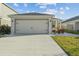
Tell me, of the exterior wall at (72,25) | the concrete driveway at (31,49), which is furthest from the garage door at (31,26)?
the concrete driveway at (31,49)

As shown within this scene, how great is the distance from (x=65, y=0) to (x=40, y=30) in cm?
1331

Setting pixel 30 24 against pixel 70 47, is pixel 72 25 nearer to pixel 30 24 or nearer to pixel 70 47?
pixel 30 24

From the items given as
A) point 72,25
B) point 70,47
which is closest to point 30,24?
point 72,25

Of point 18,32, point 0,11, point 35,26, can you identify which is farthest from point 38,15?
point 0,11

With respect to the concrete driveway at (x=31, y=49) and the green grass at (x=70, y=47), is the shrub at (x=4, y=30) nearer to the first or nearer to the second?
the green grass at (x=70, y=47)

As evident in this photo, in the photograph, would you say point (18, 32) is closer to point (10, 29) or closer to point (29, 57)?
point (10, 29)

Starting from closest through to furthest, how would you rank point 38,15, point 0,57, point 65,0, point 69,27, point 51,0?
point 0,57
point 65,0
point 51,0
point 38,15
point 69,27

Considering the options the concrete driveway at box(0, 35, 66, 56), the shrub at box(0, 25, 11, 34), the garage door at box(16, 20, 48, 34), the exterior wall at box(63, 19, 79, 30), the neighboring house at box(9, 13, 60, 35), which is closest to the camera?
the concrete driveway at box(0, 35, 66, 56)

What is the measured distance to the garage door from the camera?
95.8 ft

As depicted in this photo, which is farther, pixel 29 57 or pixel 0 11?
pixel 0 11

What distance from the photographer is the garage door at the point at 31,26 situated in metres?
29.2

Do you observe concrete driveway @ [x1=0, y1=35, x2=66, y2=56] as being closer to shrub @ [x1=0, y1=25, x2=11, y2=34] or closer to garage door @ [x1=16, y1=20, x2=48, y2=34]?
garage door @ [x1=16, y1=20, x2=48, y2=34]

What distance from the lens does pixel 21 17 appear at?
28812mm

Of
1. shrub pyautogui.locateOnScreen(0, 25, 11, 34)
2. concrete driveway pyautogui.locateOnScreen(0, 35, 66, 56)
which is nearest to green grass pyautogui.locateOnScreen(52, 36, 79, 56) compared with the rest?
concrete driveway pyautogui.locateOnScreen(0, 35, 66, 56)
